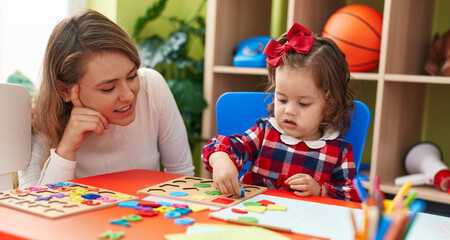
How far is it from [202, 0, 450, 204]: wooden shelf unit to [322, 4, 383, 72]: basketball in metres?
0.06

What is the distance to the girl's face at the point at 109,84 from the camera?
1222 millimetres

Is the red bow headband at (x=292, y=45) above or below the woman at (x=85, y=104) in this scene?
above

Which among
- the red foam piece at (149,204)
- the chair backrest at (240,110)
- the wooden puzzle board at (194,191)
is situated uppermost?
the chair backrest at (240,110)

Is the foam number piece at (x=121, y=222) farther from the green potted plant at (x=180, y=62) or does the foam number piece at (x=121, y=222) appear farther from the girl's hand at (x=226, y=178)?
the green potted plant at (x=180, y=62)

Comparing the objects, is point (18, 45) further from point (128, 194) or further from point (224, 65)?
point (128, 194)

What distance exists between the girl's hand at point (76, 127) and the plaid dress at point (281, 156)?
0.33 meters

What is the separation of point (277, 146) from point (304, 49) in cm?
26

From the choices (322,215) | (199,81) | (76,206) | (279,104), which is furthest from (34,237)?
(199,81)

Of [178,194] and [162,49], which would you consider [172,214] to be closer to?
[178,194]

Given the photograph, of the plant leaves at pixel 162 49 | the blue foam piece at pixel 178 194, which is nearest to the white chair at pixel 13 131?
the blue foam piece at pixel 178 194

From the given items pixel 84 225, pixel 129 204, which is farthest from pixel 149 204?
pixel 84 225

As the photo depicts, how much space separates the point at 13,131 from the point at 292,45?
29.6 inches

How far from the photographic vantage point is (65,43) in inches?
49.0

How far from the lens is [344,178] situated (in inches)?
45.4
